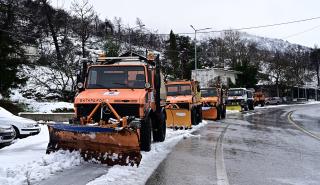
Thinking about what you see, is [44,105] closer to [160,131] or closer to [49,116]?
[49,116]

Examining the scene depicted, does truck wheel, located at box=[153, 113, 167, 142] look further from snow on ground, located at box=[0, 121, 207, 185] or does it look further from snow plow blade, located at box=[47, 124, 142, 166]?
snow plow blade, located at box=[47, 124, 142, 166]

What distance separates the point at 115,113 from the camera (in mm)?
11055

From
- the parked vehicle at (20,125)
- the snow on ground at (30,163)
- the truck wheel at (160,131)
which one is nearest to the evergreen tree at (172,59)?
the parked vehicle at (20,125)

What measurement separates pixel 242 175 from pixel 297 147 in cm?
540

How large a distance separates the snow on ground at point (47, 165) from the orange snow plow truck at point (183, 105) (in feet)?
25.5

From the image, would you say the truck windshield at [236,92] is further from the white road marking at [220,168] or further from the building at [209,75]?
the building at [209,75]

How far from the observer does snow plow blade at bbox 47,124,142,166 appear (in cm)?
957

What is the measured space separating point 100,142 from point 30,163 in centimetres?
149

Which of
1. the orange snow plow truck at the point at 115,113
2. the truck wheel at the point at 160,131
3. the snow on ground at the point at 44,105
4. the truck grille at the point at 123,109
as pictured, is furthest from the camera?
the snow on ground at the point at 44,105

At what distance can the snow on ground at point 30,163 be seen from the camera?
7961 mm

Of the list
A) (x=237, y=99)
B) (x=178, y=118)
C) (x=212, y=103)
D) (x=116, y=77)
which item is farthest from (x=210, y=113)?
(x=116, y=77)

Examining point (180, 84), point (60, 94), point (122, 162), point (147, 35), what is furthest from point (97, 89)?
point (147, 35)

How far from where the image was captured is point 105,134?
975 cm

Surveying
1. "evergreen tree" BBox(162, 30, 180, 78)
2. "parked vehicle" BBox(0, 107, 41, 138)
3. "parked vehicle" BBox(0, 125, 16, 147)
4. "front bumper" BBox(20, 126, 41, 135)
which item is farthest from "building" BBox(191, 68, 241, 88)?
"parked vehicle" BBox(0, 125, 16, 147)
